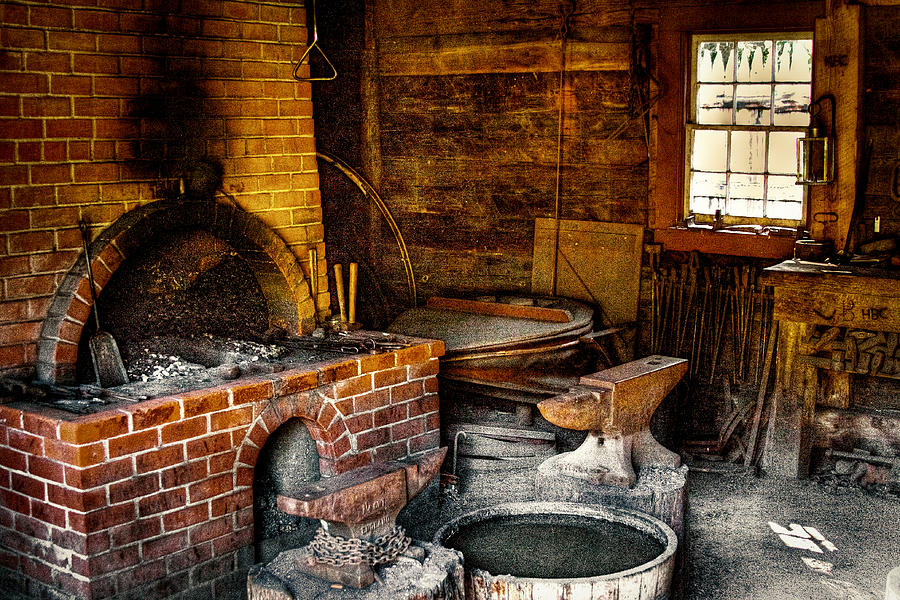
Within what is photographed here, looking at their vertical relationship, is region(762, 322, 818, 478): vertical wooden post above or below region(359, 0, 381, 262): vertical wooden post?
below

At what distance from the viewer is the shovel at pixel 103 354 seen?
5145mm

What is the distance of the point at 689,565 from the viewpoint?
5.50 metres

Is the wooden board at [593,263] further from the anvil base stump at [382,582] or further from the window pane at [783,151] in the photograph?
the anvil base stump at [382,582]

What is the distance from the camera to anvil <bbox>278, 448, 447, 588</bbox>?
441 cm

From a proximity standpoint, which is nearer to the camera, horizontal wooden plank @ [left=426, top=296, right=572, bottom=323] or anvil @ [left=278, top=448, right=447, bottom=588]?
anvil @ [left=278, top=448, right=447, bottom=588]

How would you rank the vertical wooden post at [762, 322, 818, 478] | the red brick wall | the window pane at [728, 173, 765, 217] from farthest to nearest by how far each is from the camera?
the window pane at [728, 173, 765, 217], the vertical wooden post at [762, 322, 818, 478], the red brick wall

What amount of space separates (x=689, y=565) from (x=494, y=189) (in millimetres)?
3597

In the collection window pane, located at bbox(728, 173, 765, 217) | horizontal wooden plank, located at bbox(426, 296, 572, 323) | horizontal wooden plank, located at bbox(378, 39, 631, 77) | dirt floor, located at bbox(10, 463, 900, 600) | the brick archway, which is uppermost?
horizontal wooden plank, located at bbox(378, 39, 631, 77)

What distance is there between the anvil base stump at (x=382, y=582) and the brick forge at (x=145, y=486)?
62 centimetres

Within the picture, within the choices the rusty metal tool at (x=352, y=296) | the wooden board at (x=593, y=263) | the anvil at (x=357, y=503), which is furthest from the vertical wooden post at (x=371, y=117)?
the anvil at (x=357, y=503)

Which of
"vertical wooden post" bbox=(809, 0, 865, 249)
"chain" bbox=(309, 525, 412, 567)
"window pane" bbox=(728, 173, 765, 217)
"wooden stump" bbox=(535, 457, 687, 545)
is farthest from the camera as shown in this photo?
"window pane" bbox=(728, 173, 765, 217)

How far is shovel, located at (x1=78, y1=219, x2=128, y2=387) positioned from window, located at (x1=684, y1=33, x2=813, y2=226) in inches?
161

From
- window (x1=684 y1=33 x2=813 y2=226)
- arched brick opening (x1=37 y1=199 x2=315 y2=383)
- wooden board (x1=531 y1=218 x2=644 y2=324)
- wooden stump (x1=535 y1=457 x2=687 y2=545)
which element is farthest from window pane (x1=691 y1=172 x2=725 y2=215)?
arched brick opening (x1=37 y1=199 x2=315 y2=383)

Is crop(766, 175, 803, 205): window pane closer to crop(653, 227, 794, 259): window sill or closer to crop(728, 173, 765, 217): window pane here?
crop(728, 173, 765, 217): window pane
